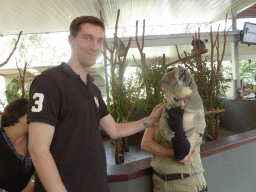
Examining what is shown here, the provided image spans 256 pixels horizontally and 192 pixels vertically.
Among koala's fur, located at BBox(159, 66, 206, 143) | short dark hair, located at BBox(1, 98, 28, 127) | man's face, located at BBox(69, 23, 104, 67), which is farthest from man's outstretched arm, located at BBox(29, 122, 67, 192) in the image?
short dark hair, located at BBox(1, 98, 28, 127)

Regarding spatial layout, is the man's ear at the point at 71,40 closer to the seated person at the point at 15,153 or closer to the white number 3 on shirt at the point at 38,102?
the white number 3 on shirt at the point at 38,102

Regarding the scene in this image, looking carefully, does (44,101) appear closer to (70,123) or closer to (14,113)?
(70,123)

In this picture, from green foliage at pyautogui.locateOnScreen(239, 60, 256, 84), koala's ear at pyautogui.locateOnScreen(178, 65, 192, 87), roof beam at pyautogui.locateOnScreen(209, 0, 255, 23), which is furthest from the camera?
green foliage at pyautogui.locateOnScreen(239, 60, 256, 84)

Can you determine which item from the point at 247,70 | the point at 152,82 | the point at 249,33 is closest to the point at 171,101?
the point at 152,82

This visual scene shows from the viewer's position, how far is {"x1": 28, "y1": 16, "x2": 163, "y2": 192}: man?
68 centimetres

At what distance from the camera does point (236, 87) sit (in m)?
5.45

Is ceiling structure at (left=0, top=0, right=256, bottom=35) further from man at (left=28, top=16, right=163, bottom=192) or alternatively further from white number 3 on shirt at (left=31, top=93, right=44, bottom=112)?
white number 3 on shirt at (left=31, top=93, right=44, bottom=112)

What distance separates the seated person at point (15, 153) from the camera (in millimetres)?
1143

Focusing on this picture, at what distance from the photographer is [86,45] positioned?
0.84m

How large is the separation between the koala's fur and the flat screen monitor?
4895 mm

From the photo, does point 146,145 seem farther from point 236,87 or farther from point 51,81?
point 236,87

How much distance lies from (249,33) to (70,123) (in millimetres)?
5589

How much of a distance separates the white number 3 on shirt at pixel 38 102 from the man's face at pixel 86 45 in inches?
8.7

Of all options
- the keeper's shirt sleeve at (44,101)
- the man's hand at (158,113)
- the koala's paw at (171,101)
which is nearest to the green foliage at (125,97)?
the man's hand at (158,113)
